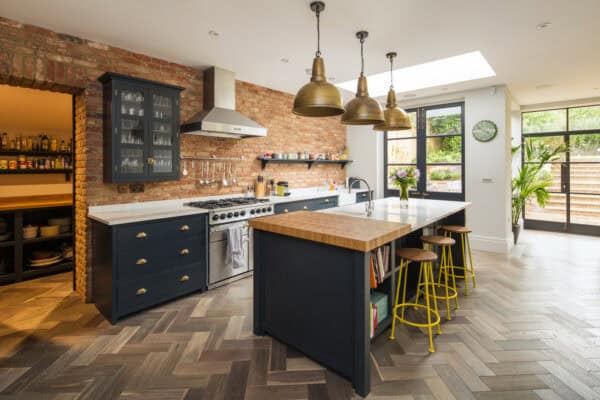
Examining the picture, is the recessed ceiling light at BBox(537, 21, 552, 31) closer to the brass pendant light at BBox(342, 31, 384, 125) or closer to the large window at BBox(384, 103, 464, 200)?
the brass pendant light at BBox(342, 31, 384, 125)

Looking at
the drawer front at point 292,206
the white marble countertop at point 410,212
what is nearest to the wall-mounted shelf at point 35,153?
the drawer front at point 292,206

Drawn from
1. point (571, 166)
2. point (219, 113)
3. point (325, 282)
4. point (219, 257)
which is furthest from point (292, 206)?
point (571, 166)

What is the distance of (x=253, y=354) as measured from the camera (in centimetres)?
245

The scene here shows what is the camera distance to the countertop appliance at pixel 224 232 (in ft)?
Result: 12.2

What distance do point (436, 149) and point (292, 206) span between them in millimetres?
3140

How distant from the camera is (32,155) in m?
4.86

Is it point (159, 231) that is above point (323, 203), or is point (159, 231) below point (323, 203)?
below

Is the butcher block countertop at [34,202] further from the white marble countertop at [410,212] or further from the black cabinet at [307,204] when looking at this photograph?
the white marble countertop at [410,212]

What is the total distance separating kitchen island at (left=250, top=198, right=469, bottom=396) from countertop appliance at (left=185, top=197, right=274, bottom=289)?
1.23m

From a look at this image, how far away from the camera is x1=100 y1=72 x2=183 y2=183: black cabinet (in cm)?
327

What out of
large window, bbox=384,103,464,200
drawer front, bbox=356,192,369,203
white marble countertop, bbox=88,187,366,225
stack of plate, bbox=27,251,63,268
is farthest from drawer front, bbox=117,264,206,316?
large window, bbox=384,103,464,200

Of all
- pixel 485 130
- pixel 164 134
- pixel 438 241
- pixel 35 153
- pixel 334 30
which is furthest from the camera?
pixel 485 130

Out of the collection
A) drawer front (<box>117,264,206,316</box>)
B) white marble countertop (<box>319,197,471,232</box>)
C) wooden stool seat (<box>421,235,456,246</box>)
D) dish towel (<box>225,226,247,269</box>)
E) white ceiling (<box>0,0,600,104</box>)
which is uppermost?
white ceiling (<box>0,0,600,104</box>)

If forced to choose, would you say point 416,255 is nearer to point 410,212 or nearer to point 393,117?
point 410,212
